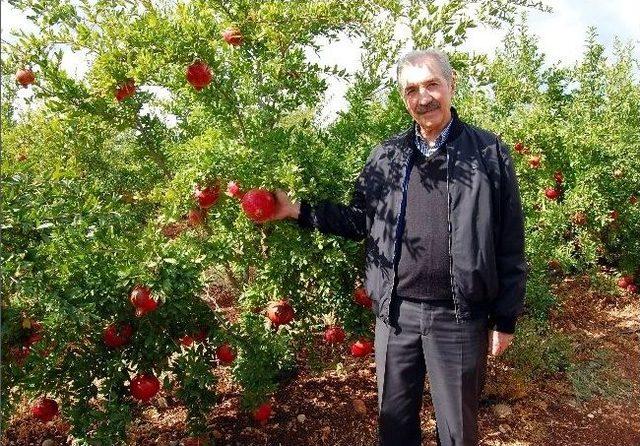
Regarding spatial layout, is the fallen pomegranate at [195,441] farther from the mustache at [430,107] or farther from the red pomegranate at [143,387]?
the mustache at [430,107]

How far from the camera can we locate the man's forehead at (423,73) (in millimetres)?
1910

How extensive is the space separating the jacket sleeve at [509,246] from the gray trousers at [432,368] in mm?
107

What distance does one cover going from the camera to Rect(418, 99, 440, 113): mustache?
1934 mm

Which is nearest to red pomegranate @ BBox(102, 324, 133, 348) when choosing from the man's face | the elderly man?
the elderly man

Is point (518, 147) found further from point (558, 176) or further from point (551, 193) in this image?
point (558, 176)

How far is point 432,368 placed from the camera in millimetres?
2008

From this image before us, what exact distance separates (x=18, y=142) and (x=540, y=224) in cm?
453

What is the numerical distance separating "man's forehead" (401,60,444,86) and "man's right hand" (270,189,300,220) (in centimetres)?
65

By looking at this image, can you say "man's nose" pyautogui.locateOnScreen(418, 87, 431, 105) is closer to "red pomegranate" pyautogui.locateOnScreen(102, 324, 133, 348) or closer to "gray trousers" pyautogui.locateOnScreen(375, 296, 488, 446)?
"gray trousers" pyautogui.locateOnScreen(375, 296, 488, 446)

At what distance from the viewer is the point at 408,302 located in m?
2.03

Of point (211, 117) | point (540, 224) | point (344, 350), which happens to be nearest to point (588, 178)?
point (540, 224)

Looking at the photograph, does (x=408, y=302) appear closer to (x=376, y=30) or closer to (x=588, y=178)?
(x=376, y=30)

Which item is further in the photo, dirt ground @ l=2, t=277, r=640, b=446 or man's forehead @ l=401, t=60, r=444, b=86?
dirt ground @ l=2, t=277, r=640, b=446

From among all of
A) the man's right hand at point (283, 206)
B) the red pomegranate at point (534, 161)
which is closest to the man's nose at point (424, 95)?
the man's right hand at point (283, 206)
